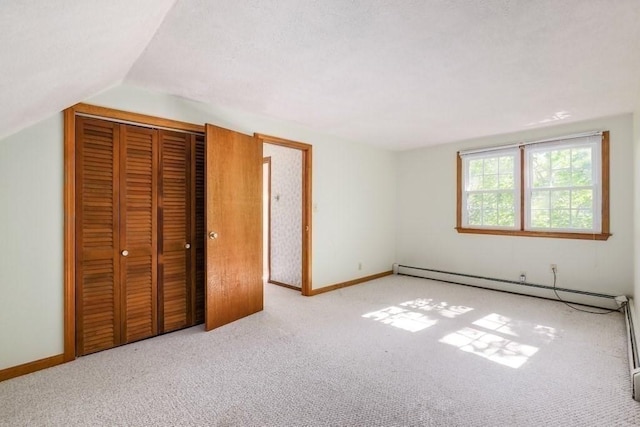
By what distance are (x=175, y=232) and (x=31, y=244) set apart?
1.02 meters

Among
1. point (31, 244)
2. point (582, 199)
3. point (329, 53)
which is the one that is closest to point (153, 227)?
point (31, 244)

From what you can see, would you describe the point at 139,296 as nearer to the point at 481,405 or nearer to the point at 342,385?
the point at 342,385

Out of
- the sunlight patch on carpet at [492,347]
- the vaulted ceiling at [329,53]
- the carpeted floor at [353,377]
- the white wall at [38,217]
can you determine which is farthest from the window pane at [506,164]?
the white wall at [38,217]

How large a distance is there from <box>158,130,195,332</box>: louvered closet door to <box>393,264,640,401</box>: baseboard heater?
3.44 m

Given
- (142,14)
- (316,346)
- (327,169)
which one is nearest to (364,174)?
(327,169)

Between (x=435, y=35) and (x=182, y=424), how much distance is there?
2.65 m

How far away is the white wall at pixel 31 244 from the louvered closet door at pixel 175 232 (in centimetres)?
75

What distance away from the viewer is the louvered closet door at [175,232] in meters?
2.97

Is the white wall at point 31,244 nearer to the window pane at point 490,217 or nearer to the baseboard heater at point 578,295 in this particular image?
the baseboard heater at point 578,295

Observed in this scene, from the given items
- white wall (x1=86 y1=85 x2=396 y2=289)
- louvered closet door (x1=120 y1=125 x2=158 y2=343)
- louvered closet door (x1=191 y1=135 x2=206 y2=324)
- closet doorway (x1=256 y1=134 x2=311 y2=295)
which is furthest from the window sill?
louvered closet door (x1=120 y1=125 x2=158 y2=343)

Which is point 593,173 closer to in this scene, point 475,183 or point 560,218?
point 560,218

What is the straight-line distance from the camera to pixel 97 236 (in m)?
2.60

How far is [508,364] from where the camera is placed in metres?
2.39

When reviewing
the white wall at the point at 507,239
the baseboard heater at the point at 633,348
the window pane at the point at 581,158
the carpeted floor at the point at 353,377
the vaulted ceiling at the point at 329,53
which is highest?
the vaulted ceiling at the point at 329,53
